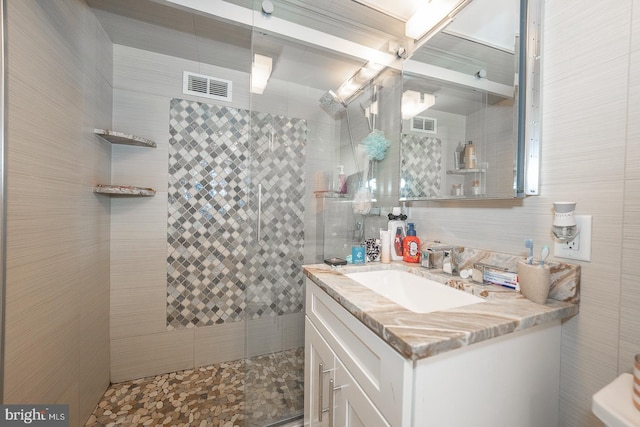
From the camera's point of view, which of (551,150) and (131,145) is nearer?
(551,150)

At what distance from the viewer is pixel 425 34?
1368 millimetres

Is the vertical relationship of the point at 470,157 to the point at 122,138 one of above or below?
below

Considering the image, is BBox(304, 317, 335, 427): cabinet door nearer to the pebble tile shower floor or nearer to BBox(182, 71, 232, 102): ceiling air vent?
the pebble tile shower floor

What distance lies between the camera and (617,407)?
1.54 feet

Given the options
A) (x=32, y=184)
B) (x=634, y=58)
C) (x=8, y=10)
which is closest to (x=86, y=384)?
(x=32, y=184)

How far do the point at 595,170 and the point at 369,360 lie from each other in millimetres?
840

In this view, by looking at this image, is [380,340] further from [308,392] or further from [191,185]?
[191,185]

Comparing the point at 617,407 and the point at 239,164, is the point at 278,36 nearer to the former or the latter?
the point at 239,164

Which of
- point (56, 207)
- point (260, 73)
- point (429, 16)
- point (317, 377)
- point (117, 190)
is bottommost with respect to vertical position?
point (317, 377)

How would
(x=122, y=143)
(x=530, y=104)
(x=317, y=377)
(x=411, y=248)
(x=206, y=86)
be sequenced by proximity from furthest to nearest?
1. (x=206, y=86)
2. (x=122, y=143)
3. (x=411, y=248)
4. (x=317, y=377)
5. (x=530, y=104)

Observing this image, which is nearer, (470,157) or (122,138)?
(470,157)

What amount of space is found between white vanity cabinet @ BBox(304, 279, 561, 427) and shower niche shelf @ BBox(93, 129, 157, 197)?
1.46 m

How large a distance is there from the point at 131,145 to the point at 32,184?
851mm

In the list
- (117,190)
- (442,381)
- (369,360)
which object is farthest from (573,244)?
(117,190)
